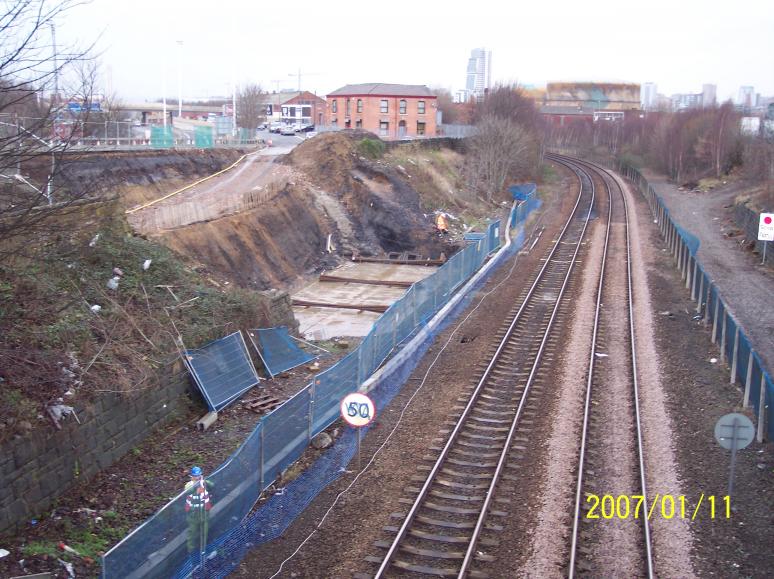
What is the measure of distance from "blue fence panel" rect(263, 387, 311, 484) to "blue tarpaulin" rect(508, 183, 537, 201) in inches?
1498

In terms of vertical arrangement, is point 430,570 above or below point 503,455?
below

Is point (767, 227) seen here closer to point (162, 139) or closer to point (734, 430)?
point (734, 430)

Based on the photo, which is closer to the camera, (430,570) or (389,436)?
(430,570)

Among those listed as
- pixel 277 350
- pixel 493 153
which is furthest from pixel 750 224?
pixel 277 350

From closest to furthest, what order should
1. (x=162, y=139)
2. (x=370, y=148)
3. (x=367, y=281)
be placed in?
(x=367, y=281)
(x=162, y=139)
(x=370, y=148)

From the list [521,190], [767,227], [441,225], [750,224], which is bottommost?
[441,225]

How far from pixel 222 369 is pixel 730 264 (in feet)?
74.5

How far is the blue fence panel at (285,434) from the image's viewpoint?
10812 millimetres

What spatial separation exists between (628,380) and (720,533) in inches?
243

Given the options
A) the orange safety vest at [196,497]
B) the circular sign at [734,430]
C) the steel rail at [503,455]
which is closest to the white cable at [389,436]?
the orange safety vest at [196,497]

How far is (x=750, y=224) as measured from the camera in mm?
32188

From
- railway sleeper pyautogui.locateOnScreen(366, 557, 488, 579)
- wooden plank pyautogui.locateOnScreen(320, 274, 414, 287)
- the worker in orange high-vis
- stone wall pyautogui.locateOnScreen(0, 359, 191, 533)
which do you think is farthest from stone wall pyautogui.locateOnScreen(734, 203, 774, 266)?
stone wall pyautogui.locateOnScreen(0, 359, 191, 533)

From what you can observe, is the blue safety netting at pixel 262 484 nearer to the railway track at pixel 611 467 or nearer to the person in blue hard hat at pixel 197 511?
the person in blue hard hat at pixel 197 511

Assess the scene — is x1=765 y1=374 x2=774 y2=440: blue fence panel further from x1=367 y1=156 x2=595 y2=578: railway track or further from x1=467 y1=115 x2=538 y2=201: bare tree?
x1=467 y1=115 x2=538 y2=201: bare tree
